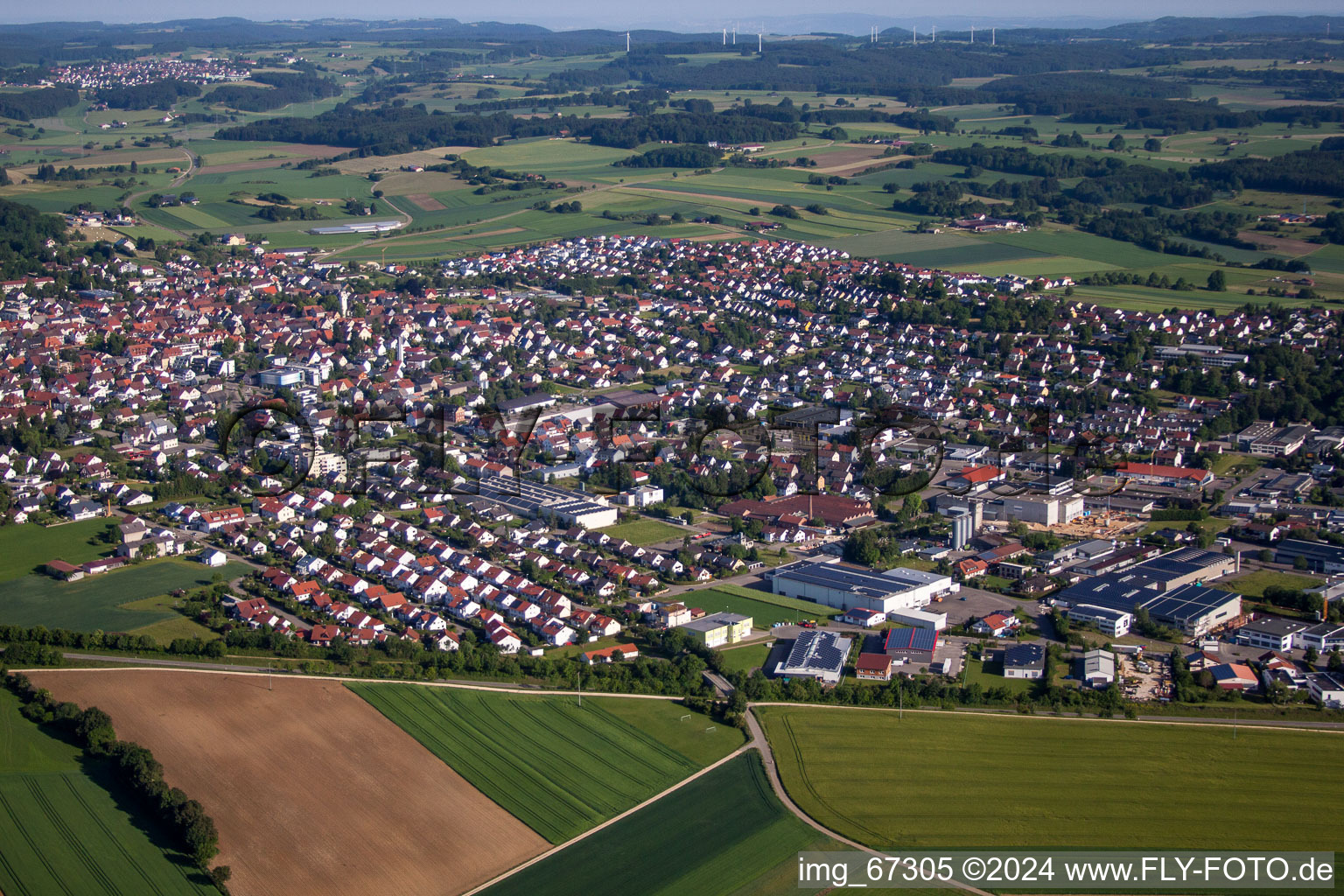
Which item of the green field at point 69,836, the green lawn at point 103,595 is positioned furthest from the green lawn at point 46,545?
the green field at point 69,836

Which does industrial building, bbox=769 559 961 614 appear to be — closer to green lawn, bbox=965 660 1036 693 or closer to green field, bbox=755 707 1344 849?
green lawn, bbox=965 660 1036 693

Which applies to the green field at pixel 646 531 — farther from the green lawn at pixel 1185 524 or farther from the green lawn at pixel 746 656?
the green lawn at pixel 1185 524

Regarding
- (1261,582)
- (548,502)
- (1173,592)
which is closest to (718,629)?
(548,502)

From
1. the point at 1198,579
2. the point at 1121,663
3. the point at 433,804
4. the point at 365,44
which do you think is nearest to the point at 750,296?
the point at 1198,579

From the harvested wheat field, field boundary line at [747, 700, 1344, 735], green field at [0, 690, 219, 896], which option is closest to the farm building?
the harvested wheat field

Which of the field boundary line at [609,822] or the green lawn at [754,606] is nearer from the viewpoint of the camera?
the field boundary line at [609,822]

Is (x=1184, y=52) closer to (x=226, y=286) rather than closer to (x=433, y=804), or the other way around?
(x=226, y=286)
